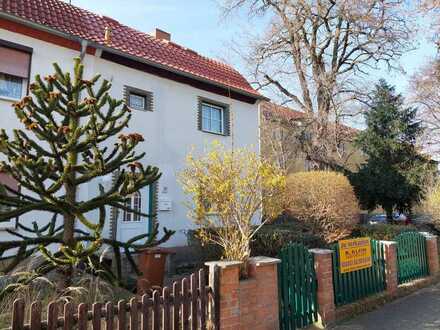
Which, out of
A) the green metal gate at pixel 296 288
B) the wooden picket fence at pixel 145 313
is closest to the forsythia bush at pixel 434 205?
the green metal gate at pixel 296 288

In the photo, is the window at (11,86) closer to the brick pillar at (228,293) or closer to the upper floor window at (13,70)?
the upper floor window at (13,70)

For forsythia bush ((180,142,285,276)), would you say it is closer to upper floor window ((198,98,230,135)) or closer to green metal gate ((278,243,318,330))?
green metal gate ((278,243,318,330))

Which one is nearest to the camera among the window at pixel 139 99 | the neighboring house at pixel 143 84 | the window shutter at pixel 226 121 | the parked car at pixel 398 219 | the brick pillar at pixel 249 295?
the brick pillar at pixel 249 295

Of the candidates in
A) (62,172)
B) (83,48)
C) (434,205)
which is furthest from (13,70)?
(434,205)

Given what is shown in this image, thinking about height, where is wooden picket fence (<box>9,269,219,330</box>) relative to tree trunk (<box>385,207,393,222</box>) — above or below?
below

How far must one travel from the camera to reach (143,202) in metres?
13.9

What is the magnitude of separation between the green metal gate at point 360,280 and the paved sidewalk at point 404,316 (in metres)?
0.40

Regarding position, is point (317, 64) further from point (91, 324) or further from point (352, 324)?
point (91, 324)

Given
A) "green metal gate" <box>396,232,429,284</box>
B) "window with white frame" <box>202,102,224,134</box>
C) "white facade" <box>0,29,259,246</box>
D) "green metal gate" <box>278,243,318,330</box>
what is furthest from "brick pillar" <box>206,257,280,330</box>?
"window with white frame" <box>202,102,224,134</box>

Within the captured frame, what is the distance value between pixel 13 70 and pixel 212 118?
8.05m

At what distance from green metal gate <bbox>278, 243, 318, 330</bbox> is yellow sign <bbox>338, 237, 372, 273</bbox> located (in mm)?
1027

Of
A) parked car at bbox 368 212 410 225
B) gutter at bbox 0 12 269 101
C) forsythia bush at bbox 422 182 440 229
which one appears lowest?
parked car at bbox 368 212 410 225

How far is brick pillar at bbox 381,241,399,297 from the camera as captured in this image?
29.6ft

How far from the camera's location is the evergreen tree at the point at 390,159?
19938 millimetres
